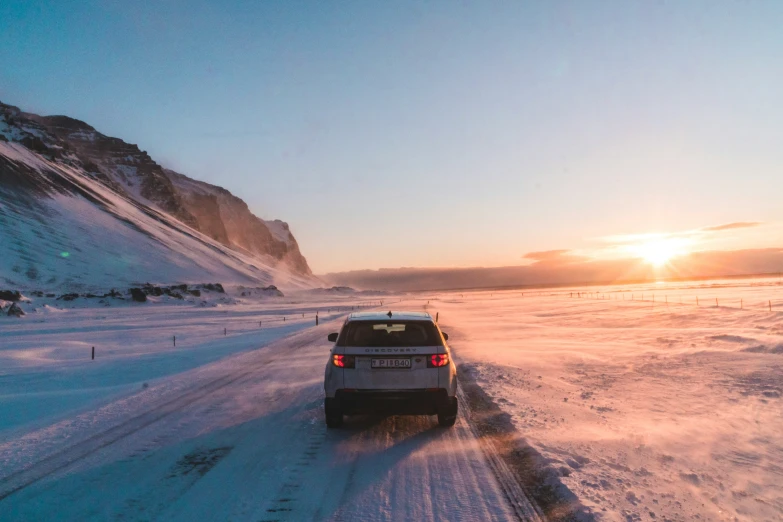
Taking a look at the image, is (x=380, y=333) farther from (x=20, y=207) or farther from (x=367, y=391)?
(x=20, y=207)

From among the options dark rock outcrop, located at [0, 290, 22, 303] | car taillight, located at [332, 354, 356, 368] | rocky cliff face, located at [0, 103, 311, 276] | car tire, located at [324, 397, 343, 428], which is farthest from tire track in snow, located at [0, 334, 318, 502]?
rocky cliff face, located at [0, 103, 311, 276]

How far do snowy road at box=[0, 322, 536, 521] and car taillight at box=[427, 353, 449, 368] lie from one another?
1.00 metres

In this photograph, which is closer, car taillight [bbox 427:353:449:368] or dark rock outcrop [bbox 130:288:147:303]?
car taillight [bbox 427:353:449:368]

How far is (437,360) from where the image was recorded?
7297 mm

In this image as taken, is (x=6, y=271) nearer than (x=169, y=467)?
No

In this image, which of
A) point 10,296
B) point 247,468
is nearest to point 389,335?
point 247,468

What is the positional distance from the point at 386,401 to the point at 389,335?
0.99 m

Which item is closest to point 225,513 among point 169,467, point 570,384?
point 169,467

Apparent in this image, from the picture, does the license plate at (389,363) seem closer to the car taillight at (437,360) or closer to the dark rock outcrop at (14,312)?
the car taillight at (437,360)

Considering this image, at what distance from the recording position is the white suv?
23.4 ft

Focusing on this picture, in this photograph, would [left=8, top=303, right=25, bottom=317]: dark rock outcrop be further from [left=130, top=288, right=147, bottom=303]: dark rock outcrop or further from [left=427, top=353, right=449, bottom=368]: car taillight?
[left=427, top=353, right=449, bottom=368]: car taillight

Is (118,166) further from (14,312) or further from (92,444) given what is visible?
(92,444)

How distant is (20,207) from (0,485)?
345 feet

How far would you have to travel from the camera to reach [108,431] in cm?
779
